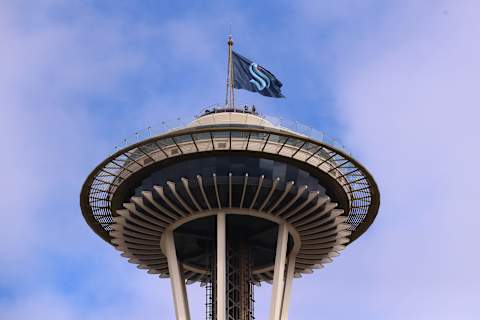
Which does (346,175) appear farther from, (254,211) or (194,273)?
(194,273)

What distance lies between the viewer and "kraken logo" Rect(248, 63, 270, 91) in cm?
8338

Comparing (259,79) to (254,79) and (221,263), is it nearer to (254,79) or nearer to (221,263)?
(254,79)

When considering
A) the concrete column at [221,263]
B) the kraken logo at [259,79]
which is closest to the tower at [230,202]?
the concrete column at [221,263]

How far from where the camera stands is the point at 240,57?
84.8 metres

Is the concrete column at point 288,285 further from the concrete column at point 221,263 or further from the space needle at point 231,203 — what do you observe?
the concrete column at point 221,263

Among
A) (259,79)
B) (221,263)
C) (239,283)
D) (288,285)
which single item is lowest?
(239,283)

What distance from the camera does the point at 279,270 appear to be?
256ft

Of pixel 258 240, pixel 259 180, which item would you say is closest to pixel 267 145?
pixel 259 180

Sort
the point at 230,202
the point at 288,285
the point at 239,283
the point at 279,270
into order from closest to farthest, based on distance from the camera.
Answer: the point at 230,202 < the point at 279,270 < the point at 239,283 < the point at 288,285

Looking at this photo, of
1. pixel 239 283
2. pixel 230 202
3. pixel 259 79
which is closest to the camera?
pixel 230 202

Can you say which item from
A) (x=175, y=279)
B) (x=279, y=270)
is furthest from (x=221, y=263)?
(x=175, y=279)

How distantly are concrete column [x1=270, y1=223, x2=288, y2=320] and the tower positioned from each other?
7cm

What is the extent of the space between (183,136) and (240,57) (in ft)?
42.7

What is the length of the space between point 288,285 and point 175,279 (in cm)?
875
